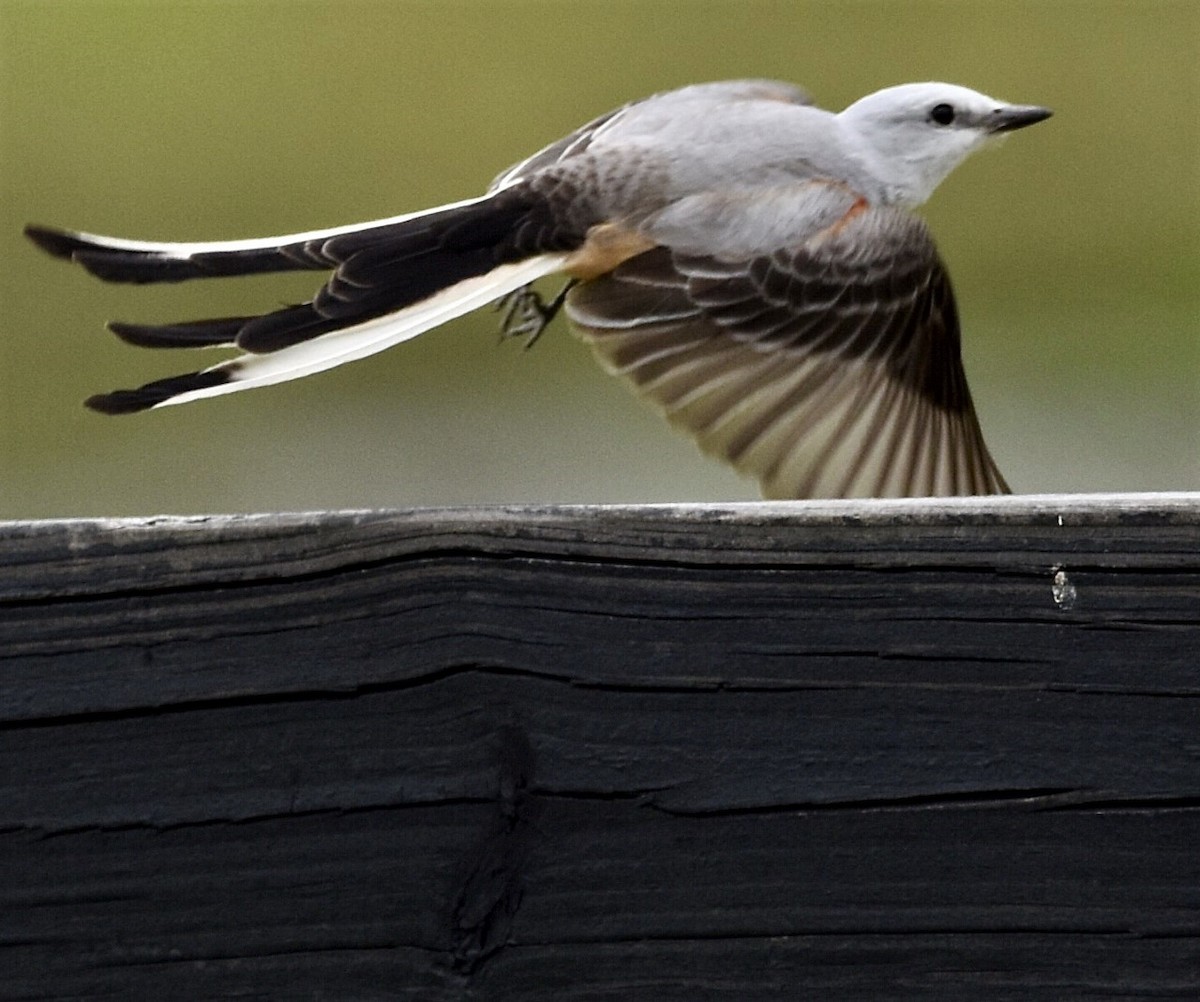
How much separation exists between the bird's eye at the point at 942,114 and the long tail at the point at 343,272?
92 cm

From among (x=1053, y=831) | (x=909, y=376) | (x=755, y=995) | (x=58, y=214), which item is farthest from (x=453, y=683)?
(x=58, y=214)

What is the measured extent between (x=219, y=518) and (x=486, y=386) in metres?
4.20

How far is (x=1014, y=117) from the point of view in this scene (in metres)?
3.77

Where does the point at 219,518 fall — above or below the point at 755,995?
above

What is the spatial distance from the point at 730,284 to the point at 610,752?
6.93 feet

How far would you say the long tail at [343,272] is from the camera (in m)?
2.51

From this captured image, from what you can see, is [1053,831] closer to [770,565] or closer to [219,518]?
[770,565]

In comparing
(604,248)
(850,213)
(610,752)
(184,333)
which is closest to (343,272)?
(604,248)

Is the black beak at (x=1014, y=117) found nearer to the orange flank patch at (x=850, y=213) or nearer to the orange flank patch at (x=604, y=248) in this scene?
the orange flank patch at (x=850, y=213)

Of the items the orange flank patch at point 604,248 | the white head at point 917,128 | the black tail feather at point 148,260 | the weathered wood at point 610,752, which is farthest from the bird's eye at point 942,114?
the weathered wood at point 610,752

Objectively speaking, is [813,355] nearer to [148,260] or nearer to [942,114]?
[942,114]

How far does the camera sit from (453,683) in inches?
54.2

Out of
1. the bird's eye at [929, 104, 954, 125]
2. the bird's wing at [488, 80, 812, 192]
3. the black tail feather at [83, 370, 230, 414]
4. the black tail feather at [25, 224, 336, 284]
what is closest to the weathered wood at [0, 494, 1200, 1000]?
the black tail feather at [83, 370, 230, 414]

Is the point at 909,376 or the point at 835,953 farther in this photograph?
the point at 909,376
